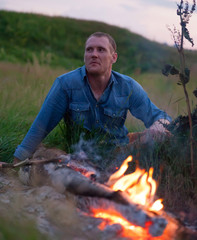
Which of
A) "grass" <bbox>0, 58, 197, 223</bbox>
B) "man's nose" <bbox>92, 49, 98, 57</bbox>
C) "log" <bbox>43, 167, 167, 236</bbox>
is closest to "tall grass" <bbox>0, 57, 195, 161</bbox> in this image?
"grass" <bbox>0, 58, 197, 223</bbox>

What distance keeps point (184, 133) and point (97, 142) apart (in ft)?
3.38

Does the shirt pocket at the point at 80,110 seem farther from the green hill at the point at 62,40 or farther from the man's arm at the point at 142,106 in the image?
the green hill at the point at 62,40

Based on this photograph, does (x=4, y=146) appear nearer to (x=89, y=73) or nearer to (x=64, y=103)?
(x=64, y=103)

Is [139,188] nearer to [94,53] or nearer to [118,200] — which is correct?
[118,200]

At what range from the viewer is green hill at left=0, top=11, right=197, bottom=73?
2388 cm

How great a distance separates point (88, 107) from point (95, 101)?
144 millimetres

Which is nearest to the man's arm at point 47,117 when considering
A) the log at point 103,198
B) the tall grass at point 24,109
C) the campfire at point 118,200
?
the tall grass at point 24,109

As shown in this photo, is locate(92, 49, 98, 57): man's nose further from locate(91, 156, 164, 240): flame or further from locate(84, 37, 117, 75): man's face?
locate(91, 156, 164, 240): flame

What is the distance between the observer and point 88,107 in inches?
174

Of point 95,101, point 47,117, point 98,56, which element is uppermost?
point 98,56

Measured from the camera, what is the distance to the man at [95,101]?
433 centimetres

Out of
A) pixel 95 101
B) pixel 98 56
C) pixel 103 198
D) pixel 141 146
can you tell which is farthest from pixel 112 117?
pixel 103 198

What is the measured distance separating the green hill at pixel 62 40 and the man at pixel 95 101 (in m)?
17.6

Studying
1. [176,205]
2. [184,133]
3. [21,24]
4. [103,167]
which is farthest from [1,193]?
[21,24]
